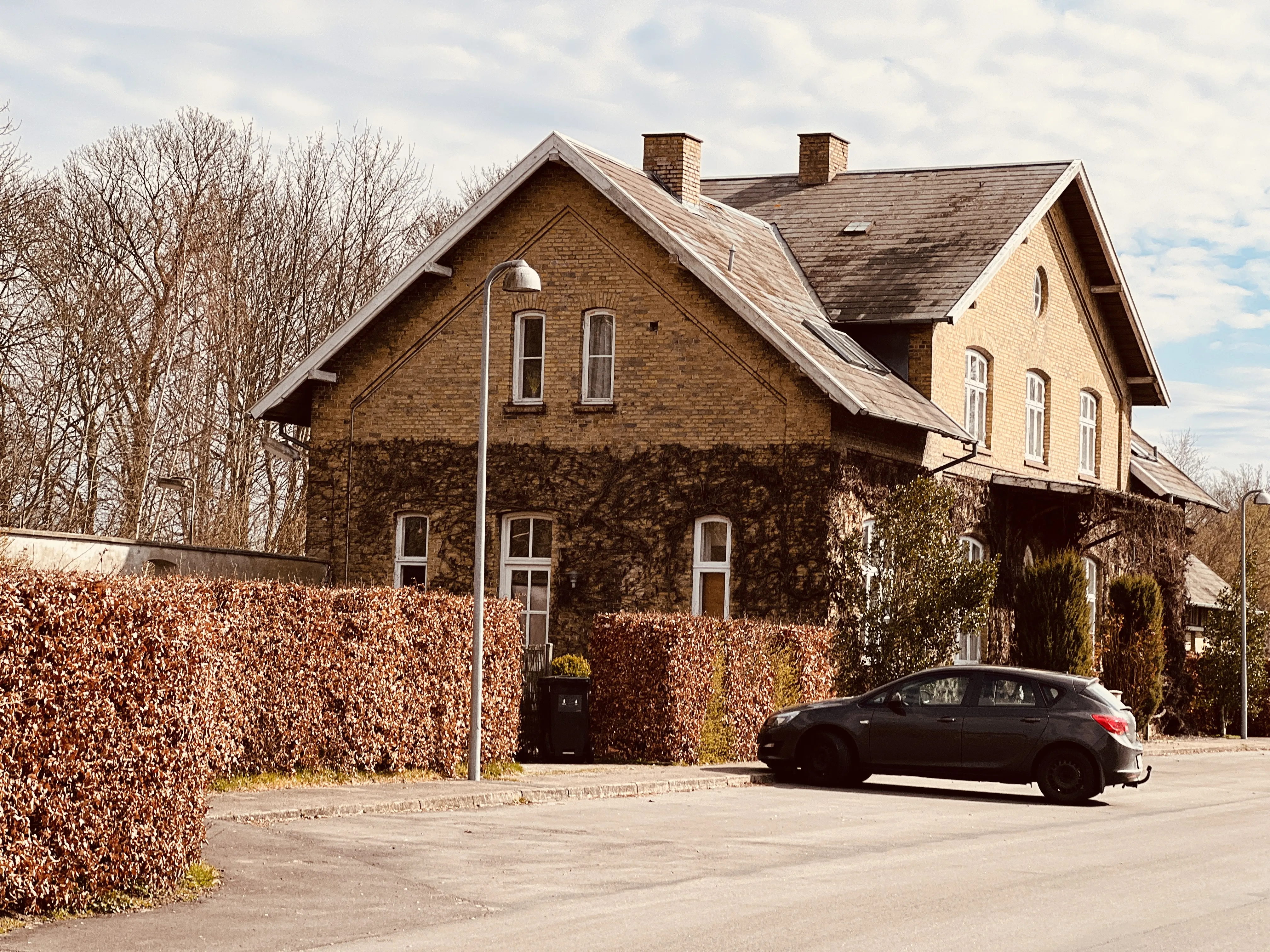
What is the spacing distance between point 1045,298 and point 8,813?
2869 centimetres

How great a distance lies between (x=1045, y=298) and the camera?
3519 centimetres

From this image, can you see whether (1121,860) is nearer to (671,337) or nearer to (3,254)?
(671,337)

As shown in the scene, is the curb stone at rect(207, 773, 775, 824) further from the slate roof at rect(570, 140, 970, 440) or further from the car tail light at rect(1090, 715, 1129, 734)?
the slate roof at rect(570, 140, 970, 440)

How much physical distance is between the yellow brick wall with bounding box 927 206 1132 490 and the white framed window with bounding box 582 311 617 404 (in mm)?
5830

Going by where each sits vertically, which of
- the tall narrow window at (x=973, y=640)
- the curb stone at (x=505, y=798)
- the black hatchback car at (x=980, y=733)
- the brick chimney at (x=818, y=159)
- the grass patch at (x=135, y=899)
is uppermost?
the brick chimney at (x=818, y=159)

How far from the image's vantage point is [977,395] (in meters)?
32.5

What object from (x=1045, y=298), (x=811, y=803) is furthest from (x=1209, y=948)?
(x=1045, y=298)

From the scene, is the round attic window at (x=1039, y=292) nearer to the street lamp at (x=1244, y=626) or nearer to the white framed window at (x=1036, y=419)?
the white framed window at (x=1036, y=419)

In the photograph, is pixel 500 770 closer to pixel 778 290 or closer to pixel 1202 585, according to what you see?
pixel 778 290

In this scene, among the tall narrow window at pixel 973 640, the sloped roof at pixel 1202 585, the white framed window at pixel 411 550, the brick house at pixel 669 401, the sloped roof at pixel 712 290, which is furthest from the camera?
the sloped roof at pixel 1202 585

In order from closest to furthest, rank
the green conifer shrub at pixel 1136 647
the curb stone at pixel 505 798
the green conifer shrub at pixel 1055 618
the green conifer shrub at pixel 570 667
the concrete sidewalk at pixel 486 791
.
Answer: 1. the curb stone at pixel 505 798
2. the concrete sidewalk at pixel 486 791
3. the green conifer shrub at pixel 570 667
4. the green conifer shrub at pixel 1055 618
5. the green conifer shrub at pixel 1136 647

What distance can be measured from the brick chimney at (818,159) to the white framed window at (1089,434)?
7220 mm

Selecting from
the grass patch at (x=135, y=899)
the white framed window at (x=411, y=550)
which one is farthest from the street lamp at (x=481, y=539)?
the white framed window at (x=411, y=550)

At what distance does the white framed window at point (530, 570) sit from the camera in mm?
28391
